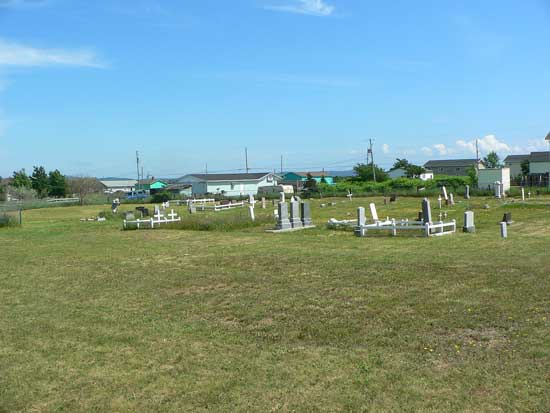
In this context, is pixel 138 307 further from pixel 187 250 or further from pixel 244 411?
pixel 187 250

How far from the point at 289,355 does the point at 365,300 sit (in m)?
2.66

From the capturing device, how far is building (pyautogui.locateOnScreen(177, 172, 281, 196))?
9119 cm

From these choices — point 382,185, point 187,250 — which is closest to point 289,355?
point 187,250

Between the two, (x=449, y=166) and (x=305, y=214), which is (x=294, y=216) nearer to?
(x=305, y=214)

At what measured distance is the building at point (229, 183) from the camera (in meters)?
91.2

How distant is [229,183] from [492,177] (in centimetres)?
4707

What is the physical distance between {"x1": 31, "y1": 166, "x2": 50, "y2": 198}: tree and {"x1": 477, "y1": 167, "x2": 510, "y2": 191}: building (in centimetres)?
6733

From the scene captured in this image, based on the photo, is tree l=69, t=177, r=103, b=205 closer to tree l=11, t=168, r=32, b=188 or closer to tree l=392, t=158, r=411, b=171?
tree l=11, t=168, r=32, b=188

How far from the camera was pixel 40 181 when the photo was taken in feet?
318

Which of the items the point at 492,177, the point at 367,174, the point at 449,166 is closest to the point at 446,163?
the point at 449,166

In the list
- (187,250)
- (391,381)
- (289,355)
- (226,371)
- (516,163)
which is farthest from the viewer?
(516,163)

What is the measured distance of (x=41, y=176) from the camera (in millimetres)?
98062

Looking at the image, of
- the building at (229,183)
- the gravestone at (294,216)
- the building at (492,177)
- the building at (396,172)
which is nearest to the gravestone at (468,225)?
the gravestone at (294,216)

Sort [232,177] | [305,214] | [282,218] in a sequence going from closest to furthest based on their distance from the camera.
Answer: [282,218], [305,214], [232,177]
